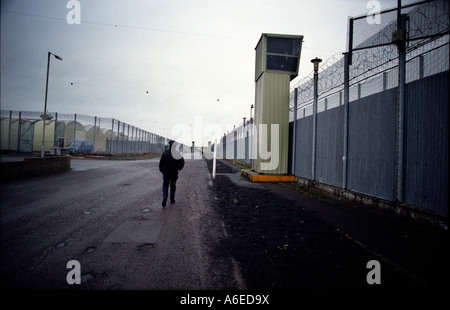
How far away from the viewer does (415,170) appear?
174 inches

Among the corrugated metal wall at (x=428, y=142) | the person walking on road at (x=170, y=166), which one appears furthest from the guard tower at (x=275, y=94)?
the corrugated metal wall at (x=428, y=142)

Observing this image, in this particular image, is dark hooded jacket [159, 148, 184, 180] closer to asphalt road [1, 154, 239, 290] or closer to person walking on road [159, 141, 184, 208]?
person walking on road [159, 141, 184, 208]

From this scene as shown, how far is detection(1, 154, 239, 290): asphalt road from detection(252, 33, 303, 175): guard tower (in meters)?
5.83

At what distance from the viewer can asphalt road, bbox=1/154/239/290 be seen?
229 centimetres

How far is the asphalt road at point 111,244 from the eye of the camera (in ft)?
7.51

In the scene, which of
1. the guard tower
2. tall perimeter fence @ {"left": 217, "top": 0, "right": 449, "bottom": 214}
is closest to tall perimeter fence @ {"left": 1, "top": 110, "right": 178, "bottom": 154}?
the guard tower

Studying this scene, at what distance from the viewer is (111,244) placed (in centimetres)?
321

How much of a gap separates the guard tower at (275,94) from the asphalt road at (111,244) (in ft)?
19.1

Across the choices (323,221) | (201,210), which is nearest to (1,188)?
(201,210)

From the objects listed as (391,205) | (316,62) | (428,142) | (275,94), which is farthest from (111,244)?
(275,94)

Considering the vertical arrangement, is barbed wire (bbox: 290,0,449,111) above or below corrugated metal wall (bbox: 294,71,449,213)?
above

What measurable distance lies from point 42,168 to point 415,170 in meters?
14.8

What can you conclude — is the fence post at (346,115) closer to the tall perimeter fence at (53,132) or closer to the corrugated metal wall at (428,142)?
the corrugated metal wall at (428,142)
